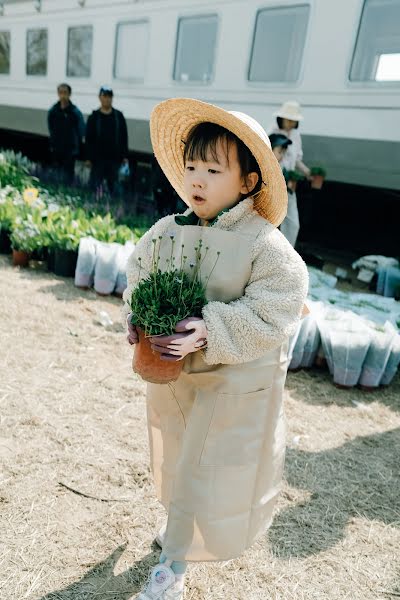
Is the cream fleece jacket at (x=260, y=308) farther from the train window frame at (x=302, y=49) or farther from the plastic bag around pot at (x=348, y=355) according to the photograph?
the train window frame at (x=302, y=49)

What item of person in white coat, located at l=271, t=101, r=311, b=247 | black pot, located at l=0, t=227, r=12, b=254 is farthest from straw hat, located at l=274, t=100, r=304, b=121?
black pot, located at l=0, t=227, r=12, b=254

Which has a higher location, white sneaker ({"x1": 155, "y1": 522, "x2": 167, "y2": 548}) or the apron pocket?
the apron pocket

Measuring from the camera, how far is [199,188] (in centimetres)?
147

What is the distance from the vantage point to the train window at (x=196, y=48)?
6.88 m

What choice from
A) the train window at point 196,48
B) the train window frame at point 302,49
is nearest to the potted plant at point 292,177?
the train window frame at point 302,49

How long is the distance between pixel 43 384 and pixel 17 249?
246 cm

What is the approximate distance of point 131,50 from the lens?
790cm

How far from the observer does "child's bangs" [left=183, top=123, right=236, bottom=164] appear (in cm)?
146

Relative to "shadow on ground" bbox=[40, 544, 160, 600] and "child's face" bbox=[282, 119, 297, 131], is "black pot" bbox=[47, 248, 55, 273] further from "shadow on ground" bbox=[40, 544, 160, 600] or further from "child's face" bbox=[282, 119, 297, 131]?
"shadow on ground" bbox=[40, 544, 160, 600]

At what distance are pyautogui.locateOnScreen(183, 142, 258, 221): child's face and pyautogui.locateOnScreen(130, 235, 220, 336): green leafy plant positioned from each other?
0.16m

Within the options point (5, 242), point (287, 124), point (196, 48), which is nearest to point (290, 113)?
point (287, 124)

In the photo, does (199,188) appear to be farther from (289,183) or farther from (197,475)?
(289,183)

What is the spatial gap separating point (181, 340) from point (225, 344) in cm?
13

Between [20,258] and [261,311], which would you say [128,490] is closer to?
[261,311]
